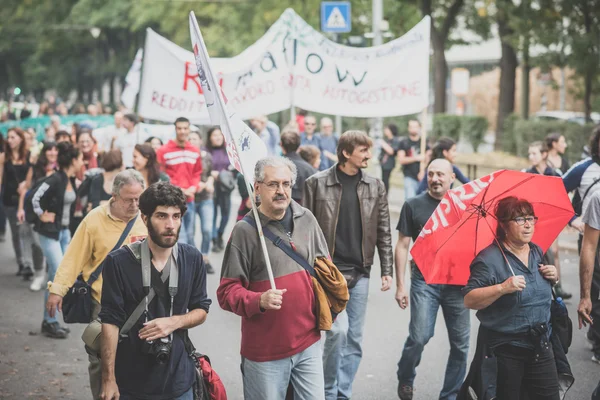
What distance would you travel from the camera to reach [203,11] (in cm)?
3584

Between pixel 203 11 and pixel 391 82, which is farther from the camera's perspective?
pixel 203 11

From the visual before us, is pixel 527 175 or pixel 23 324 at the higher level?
pixel 527 175

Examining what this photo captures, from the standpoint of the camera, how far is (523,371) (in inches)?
217

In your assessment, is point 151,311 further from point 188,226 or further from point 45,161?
point 45,161

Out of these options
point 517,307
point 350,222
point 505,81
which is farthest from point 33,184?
point 505,81

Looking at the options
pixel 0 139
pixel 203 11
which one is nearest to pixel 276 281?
pixel 0 139

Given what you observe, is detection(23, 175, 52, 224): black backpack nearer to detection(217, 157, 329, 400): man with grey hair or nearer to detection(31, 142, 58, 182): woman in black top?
detection(31, 142, 58, 182): woman in black top

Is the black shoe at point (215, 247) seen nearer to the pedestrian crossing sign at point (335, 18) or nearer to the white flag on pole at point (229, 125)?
the pedestrian crossing sign at point (335, 18)

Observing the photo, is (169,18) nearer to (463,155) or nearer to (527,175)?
(463,155)

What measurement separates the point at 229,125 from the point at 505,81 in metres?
26.3

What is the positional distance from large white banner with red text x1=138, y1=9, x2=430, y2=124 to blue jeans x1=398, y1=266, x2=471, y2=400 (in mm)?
4886

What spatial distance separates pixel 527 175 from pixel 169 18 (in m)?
33.2

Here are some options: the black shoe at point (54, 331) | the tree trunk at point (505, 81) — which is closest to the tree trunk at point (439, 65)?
the tree trunk at point (505, 81)

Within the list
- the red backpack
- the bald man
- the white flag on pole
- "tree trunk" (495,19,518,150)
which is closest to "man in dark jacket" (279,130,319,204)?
the bald man
